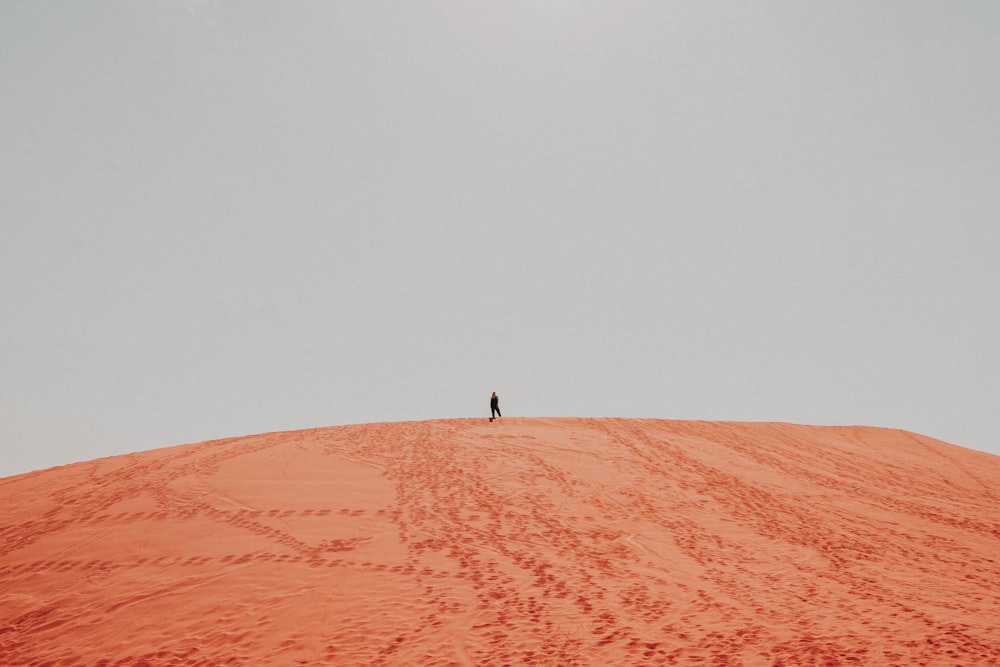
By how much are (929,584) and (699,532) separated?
4771 mm

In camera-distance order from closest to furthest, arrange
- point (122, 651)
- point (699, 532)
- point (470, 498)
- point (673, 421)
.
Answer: point (122, 651) < point (699, 532) < point (470, 498) < point (673, 421)

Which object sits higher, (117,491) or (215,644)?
(117,491)

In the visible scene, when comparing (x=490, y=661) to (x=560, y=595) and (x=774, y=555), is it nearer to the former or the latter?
(x=560, y=595)

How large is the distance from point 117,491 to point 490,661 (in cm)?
1421

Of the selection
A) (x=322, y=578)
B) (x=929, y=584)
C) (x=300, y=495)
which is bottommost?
(x=929, y=584)

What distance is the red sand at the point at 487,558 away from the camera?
28.3 feet

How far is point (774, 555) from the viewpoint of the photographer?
12.9 m

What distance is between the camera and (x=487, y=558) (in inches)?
465

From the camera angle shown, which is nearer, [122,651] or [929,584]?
[122,651]

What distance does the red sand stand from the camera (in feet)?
28.3

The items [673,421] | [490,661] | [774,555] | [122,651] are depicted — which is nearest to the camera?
[490,661]

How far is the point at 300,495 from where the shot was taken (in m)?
15.4

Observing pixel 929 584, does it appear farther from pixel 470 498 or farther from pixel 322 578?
pixel 322 578

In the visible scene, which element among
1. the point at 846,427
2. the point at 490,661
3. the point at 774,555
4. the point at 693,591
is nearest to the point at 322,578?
the point at 490,661
